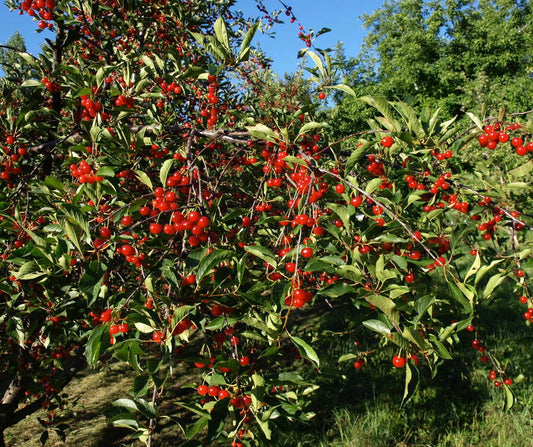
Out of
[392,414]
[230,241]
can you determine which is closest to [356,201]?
[230,241]

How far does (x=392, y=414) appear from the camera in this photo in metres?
4.04

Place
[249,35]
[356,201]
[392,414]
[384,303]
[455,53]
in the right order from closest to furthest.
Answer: [384,303]
[356,201]
[249,35]
[392,414]
[455,53]

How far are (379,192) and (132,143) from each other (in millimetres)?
1205

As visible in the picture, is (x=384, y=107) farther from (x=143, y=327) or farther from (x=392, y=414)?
(x=392, y=414)

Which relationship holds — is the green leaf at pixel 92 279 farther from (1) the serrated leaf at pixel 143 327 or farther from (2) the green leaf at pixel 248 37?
(2) the green leaf at pixel 248 37

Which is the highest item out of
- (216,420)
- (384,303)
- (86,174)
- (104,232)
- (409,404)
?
(86,174)

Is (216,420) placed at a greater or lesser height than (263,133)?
lesser

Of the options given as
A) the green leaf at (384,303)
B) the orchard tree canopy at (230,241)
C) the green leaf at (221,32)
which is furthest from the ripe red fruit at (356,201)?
the green leaf at (221,32)

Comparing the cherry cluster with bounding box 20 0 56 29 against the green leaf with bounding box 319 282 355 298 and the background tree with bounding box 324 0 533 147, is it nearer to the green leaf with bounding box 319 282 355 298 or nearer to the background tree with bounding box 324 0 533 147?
the green leaf with bounding box 319 282 355 298

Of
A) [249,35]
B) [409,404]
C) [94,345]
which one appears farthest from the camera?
[409,404]

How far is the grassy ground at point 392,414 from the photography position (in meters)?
3.68

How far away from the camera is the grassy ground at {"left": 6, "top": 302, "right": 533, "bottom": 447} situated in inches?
145

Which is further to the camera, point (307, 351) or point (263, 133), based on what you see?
point (263, 133)

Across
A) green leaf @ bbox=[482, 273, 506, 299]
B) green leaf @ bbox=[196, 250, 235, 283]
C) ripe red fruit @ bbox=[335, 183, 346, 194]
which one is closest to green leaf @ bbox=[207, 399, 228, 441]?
green leaf @ bbox=[196, 250, 235, 283]
